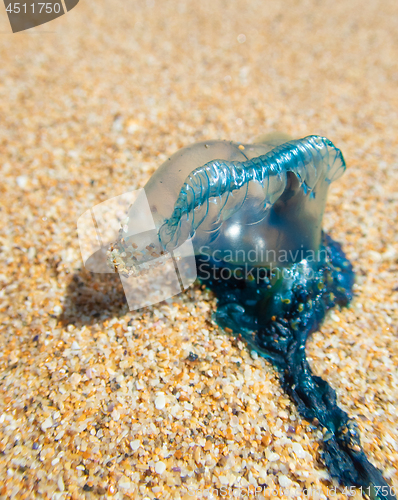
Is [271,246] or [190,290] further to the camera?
[190,290]

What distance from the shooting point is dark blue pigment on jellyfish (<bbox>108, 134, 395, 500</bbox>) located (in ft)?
4.60

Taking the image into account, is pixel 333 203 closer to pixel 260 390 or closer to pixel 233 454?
pixel 260 390

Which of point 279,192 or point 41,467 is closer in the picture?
point 41,467

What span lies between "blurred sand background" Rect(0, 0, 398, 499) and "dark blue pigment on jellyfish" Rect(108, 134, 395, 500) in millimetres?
83

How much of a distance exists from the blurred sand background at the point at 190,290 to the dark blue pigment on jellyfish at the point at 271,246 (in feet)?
0.27

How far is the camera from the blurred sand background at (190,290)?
1.40 m

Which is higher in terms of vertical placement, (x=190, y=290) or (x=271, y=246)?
(x=271, y=246)

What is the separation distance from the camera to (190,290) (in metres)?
1.90

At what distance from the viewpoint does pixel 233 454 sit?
1404 millimetres

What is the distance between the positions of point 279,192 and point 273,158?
0.15 m

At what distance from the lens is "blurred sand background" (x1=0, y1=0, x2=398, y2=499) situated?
140 cm

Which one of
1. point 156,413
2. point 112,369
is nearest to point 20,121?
point 112,369

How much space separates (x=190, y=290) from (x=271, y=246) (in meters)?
0.50

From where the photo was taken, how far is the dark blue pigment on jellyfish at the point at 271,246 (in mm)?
1403
